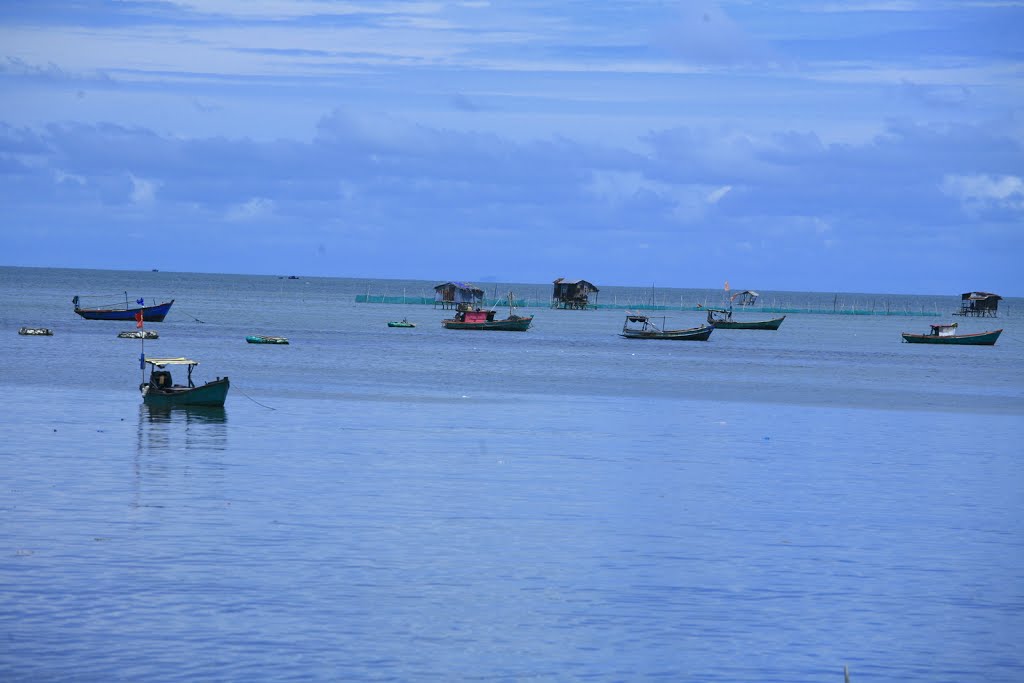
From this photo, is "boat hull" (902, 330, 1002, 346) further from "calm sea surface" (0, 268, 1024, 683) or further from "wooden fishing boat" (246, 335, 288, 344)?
"calm sea surface" (0, 268, 1024, 683)

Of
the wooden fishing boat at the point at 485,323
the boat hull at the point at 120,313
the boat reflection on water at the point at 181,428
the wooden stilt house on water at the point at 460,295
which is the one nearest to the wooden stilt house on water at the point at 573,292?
the wooden stilt house on water at the point at 460,295

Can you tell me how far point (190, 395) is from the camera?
47812mm

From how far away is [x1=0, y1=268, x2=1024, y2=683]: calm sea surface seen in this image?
19.3 meters

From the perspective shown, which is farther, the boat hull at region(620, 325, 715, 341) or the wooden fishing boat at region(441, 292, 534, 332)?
the wooden fishing boat at region(441, 292, 534, 332)

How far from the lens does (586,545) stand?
26281mm

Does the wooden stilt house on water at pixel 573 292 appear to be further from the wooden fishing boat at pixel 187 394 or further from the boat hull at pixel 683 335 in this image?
the wooden fishing boat at pixel 187 394

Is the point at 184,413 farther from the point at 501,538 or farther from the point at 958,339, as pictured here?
the point at 958,339

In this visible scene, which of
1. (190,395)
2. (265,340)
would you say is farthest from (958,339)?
(190,395)

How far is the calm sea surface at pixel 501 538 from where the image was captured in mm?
19297

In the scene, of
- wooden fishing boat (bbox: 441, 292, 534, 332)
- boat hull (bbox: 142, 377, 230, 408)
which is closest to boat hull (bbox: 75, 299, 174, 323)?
wooden fishing boat (bbox: 441, 292, 534, 332)

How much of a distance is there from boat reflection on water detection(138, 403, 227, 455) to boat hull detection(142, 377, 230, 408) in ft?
0.68

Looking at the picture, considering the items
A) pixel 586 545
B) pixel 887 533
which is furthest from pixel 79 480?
pixel 887 533

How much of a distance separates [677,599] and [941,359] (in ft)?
285

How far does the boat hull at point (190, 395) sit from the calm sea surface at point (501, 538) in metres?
0.64
